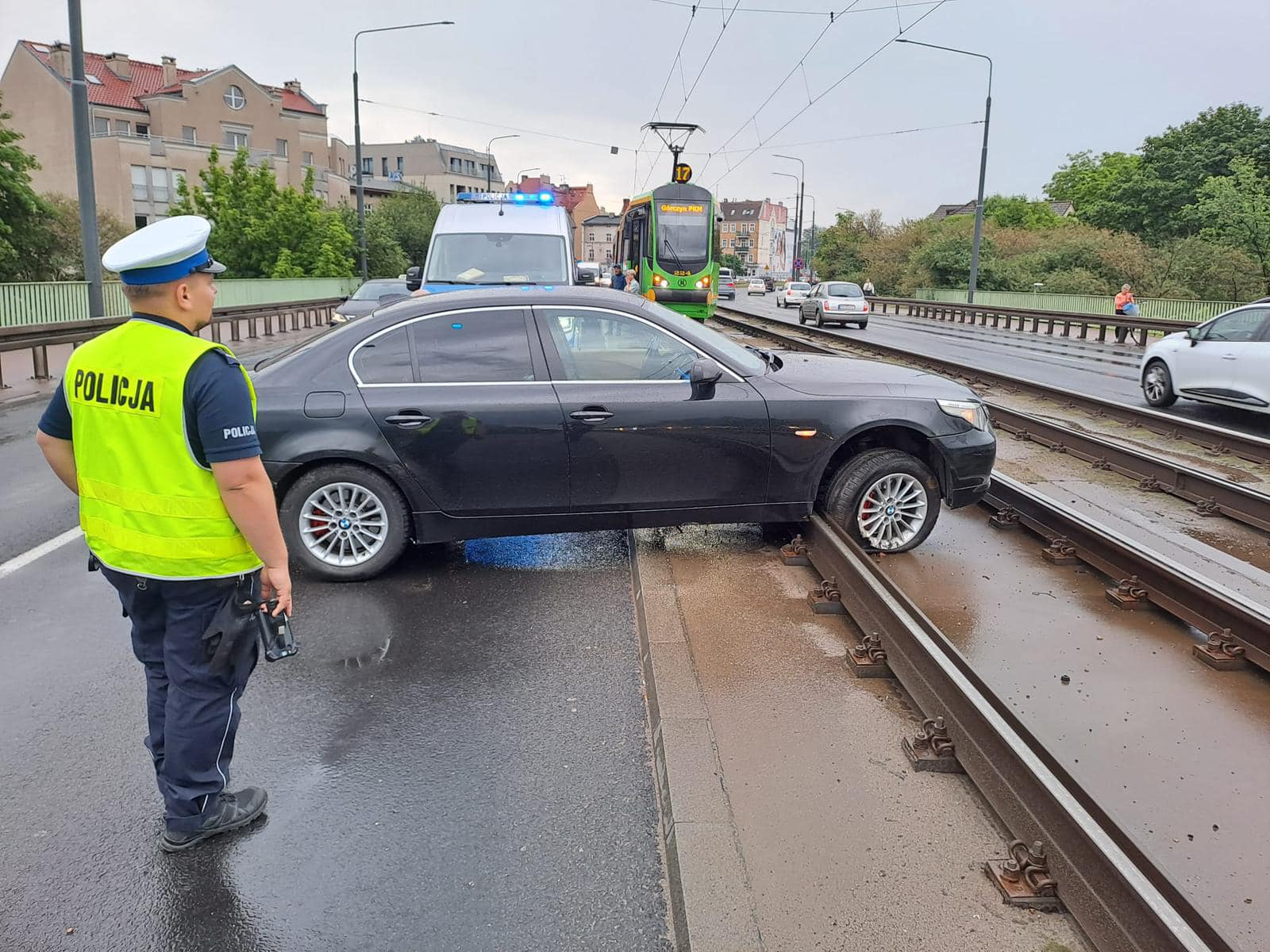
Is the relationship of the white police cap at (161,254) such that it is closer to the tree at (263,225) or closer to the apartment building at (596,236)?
the tree at (263,225)

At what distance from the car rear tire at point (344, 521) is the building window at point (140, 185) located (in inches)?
2463

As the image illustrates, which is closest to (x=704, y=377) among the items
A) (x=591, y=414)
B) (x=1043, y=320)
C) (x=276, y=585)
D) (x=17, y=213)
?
(x=591, y=414)

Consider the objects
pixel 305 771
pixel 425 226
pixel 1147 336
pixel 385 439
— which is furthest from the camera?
pixel 425 226

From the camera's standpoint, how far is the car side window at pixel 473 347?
18.4 feet

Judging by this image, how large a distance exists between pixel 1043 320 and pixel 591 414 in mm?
33616

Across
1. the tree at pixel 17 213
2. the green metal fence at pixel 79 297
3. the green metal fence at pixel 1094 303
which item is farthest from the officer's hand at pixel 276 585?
the tree at pixel 17 213

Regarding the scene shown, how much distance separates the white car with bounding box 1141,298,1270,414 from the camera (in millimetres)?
11273

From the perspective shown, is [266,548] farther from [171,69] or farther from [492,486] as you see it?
[171,69]

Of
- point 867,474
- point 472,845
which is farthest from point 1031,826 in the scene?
point 867,474

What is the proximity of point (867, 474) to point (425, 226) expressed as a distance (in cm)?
6235

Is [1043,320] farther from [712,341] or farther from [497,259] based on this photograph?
[712,341]

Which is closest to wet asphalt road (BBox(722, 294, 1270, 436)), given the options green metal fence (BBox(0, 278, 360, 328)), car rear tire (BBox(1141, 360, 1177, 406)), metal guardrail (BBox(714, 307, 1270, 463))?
car rear tire (BBox(1141, 360, 1177, 406))

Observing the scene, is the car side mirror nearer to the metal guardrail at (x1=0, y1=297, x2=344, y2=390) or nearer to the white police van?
the metal guardrail at (x1=0, y1=297, x2=344, y2=390)

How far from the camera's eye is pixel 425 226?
64.0 metres
